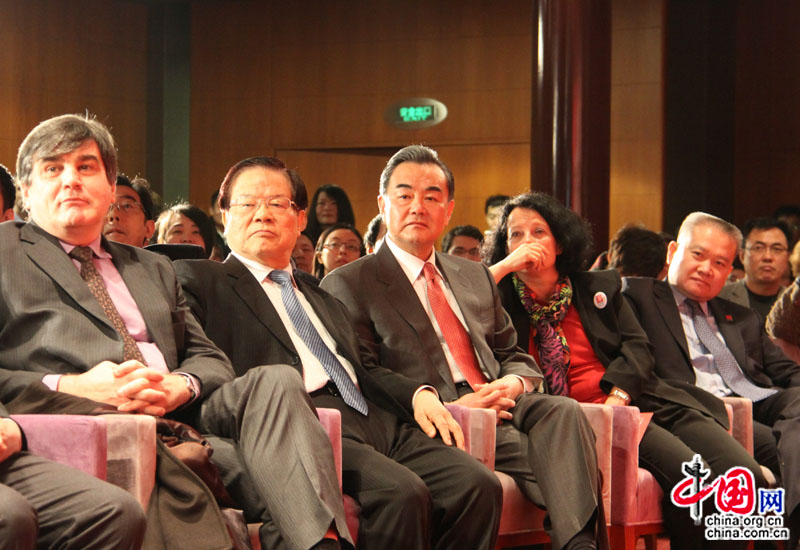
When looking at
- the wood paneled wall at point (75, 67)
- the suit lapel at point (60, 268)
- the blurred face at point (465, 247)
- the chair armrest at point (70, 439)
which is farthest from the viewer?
the wood paneled wall at point (75, 67)

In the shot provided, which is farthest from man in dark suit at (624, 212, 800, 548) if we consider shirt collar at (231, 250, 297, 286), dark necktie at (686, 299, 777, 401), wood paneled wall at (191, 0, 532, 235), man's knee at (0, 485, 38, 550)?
wood paneled wall at (191, 0, 532, 235)

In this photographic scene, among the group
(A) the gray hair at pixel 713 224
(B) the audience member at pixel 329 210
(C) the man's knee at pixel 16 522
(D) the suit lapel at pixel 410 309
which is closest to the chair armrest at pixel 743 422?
(A) the gray hair at pixel 713 224

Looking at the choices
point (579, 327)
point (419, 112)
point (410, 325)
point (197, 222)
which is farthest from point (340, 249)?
point (419, 112)

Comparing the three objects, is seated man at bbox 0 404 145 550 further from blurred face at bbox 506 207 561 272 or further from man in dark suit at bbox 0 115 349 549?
blurred face at bbox 506 207 561 272

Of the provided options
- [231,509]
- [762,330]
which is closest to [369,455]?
[231,509]

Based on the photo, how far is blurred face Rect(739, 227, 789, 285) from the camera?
4.96 m

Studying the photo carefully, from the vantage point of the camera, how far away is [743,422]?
138 inches

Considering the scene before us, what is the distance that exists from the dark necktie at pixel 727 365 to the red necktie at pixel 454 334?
1114 mm

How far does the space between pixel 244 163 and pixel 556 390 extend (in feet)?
4.08

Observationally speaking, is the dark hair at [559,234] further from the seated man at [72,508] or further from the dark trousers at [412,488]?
the seated man at [72,508]

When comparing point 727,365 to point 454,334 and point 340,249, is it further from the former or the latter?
point 340,249

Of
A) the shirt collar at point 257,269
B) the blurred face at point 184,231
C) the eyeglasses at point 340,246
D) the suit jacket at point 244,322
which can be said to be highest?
the blurred face at point 184,231

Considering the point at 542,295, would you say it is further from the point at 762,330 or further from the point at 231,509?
the point at 231,509

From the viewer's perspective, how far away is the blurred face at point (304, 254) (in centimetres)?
512
